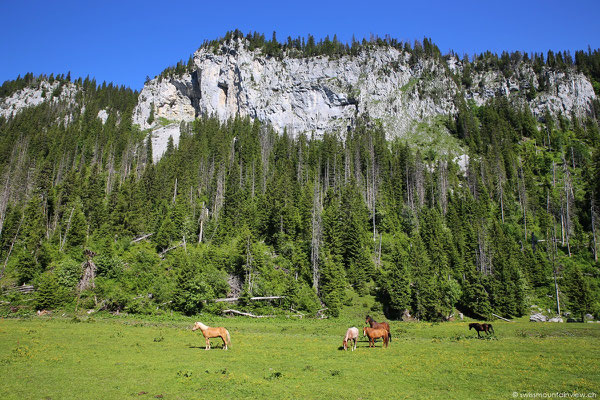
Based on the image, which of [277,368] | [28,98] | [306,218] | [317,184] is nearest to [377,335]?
[277,368]

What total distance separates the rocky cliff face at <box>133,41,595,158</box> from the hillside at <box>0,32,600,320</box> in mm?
1004

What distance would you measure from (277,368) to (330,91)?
156836mm

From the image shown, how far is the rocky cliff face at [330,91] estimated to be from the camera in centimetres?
15738

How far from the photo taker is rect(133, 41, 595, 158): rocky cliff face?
516ft

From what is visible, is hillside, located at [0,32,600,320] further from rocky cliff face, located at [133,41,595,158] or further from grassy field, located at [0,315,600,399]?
grassy field, located at [0,315,600,399]

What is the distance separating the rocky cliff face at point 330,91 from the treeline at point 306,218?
16875 millimetres

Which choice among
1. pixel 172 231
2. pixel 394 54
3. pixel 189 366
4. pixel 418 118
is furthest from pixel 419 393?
pixel 394 54

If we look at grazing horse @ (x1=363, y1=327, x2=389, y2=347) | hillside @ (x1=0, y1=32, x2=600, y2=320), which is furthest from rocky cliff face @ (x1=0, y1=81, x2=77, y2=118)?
grazing horse @ (x1=363, y1=327, x2=389, y2=347)

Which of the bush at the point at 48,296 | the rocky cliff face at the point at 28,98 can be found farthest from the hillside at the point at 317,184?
the rocky cliff face at the point at 28,98

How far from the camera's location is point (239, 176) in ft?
325

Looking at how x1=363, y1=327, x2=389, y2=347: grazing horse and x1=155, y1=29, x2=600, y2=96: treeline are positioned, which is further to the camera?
x1=155, y1=29, x2=600, y2=96: treeline

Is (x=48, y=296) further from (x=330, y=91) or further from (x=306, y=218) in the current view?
(x=330, y=91)

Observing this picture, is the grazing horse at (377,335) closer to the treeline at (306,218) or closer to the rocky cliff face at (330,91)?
the treeline at (306,218)

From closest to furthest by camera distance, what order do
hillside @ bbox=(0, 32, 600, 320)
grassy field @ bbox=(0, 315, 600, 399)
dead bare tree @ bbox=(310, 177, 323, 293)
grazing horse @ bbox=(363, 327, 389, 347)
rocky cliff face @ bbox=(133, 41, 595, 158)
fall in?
grassy field @ bbox=(0, 315, 600, 399)
grazing horse @ bbox=(363, 327, 389, 347)
hillside @ bbox=(0, 32, 600, 320)
dead bare tree @ bbox=(310, 177, 323, 293)
rocky cliff face @ bbox=(133, 41, 595, 158)
